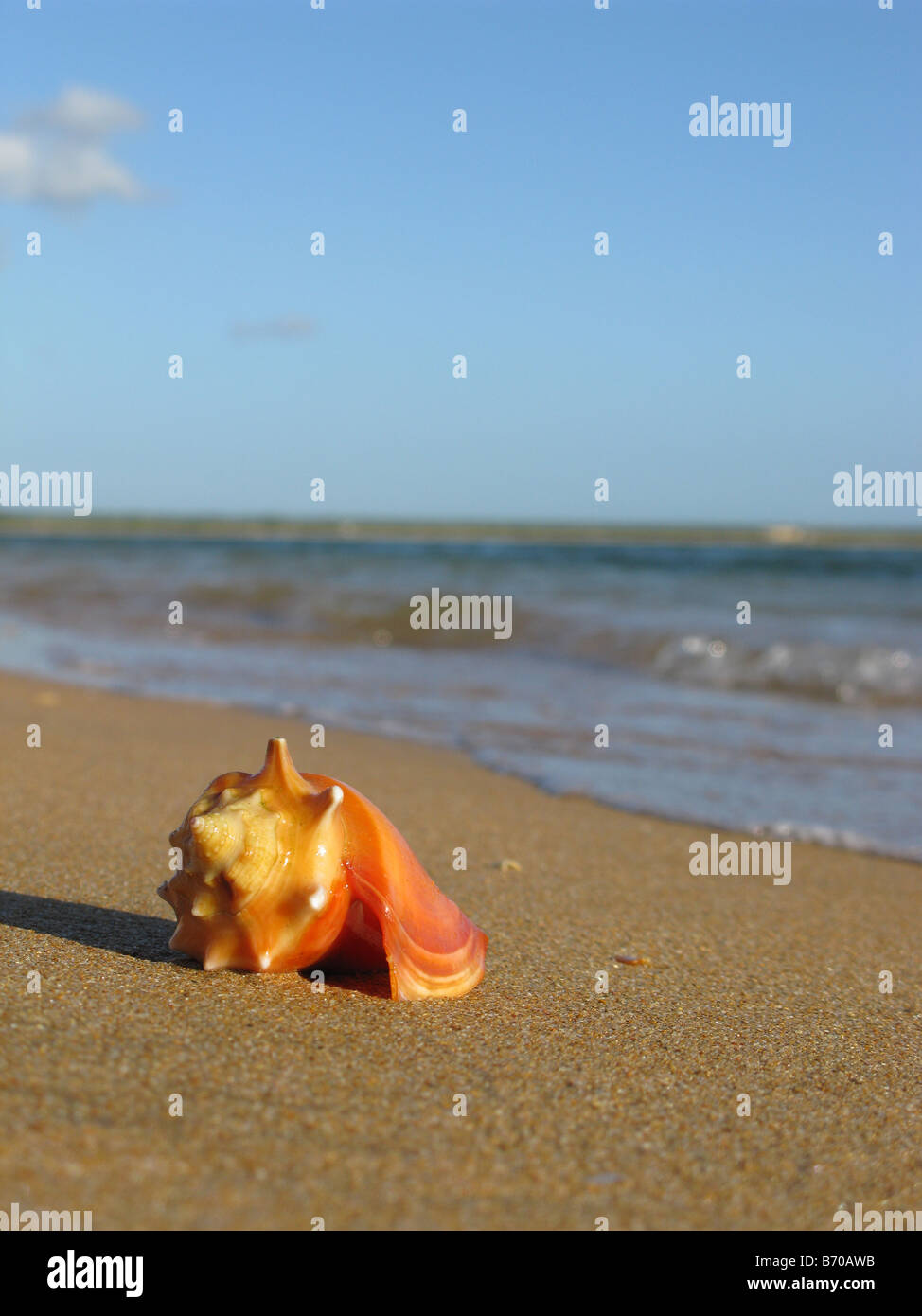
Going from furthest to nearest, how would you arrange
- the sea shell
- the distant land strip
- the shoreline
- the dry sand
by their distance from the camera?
the distant land strip, the shoreline, the sea shell, the dry sand

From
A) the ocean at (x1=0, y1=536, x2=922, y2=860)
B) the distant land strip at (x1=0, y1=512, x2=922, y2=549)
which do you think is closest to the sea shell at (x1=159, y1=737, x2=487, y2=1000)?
the ocean at (x1=0, y1=536, x2=922, y2=860)

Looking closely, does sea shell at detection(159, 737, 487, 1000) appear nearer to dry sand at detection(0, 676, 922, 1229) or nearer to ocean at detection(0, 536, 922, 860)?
dry sand at detection(0, 676, 922, 1229)

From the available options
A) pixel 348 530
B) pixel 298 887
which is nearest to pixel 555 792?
pixel 298 887

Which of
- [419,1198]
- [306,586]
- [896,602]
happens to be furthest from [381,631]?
[419,1198]

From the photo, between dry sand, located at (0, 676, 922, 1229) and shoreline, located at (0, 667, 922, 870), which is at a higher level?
shoreline, located at (0, 667, 922, 870)

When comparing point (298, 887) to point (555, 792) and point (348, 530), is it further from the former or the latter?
point (348, 530)
